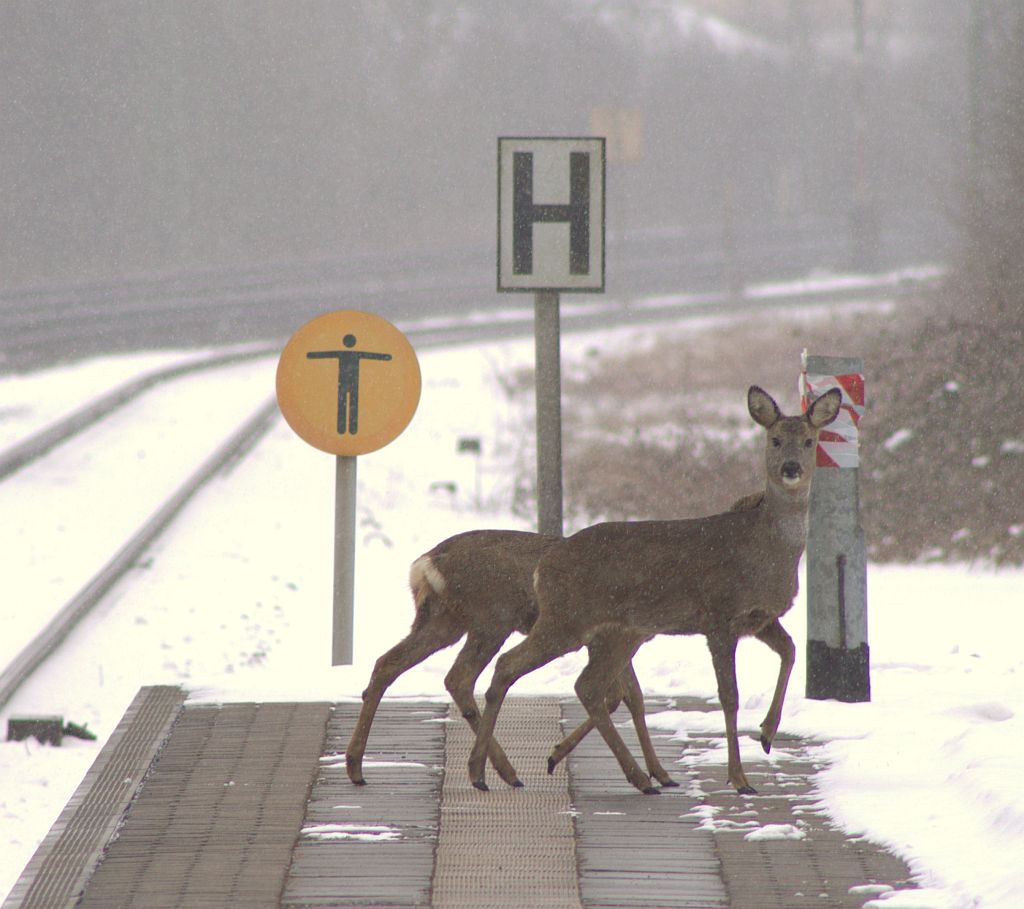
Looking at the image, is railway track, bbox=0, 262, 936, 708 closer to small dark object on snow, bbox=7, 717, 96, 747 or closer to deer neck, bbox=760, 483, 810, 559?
small dark object on snow, bbox=7, 717, 96, 747

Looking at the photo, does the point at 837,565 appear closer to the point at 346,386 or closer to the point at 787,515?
the point at 787,515

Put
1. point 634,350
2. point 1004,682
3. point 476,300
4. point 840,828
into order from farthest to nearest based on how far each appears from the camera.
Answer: point 476,300
point 634,350
point 1004,682
point 840,828

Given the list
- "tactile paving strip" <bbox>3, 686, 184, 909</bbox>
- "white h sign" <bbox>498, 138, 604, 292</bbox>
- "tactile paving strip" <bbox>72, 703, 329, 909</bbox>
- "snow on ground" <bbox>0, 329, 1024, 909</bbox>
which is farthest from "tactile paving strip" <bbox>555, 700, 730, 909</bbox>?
"white h sign" <bbox>498, 138, 604, 292</bbox>

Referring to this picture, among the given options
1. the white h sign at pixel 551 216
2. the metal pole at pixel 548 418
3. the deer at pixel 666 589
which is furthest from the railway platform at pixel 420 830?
the white h sign at pixel 551 216

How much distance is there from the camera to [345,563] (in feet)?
30.2

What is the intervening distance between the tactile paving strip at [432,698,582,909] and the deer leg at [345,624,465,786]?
35cm

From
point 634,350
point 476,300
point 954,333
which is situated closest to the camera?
point 954,333

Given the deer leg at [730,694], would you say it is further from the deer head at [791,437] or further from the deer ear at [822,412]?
the deer ear at [822,412]

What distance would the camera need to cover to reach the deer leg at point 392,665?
641 cm

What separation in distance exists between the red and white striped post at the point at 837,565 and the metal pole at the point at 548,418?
1.65 m

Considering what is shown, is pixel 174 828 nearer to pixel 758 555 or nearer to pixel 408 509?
pixel 758 555

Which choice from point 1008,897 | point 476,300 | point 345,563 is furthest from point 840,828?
point 476,300

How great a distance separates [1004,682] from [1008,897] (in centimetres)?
303

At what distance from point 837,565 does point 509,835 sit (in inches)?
99.0
